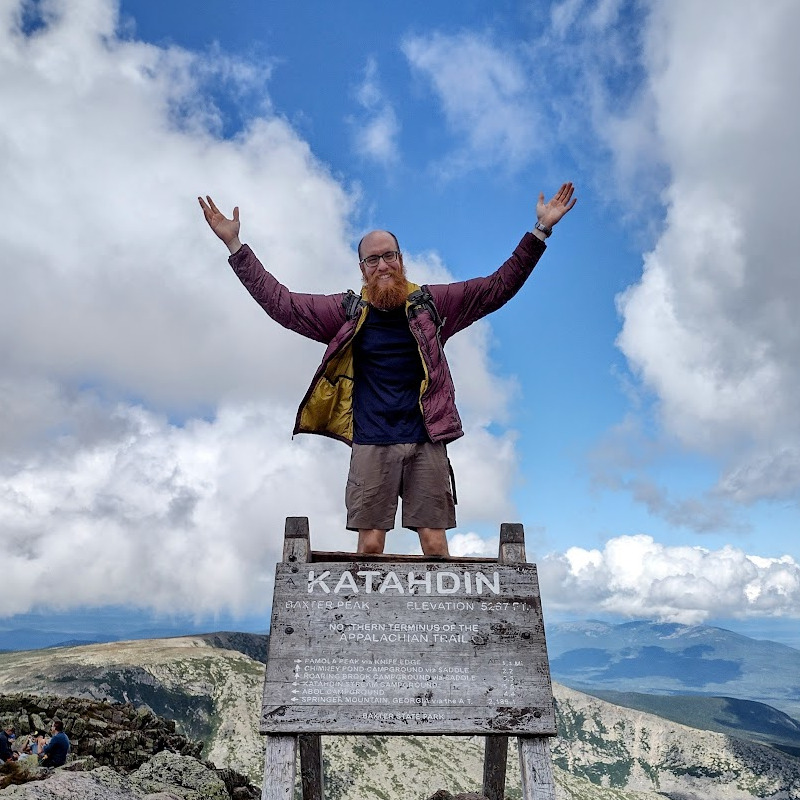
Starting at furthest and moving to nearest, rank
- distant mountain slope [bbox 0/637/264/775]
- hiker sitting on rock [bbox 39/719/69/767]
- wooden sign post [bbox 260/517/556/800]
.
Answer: distant mountain slope [bbox 0/637/264/775] → hiker sitting on rock [bbox 39/719/69/767] → wooden sign post [bbox 260/517/556/800]

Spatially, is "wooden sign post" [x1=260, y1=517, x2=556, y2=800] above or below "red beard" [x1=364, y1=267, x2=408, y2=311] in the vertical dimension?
below

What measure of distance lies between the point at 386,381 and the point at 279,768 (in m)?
4.74

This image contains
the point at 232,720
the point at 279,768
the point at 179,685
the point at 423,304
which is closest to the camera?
the point at 279,768

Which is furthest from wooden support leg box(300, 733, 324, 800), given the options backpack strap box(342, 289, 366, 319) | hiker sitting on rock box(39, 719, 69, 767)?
hiker sitting on rock box(39, 719, 69, 767)

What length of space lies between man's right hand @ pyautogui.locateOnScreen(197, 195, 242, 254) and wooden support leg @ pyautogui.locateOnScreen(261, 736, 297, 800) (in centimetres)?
613

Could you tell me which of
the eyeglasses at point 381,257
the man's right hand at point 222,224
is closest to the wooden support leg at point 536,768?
the eyeglasses at point 381,257

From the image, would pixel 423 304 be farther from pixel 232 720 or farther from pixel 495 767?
pixel 232 720

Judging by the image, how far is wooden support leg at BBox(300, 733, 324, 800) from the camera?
8.97m

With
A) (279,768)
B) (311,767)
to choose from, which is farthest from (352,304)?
(311,767)

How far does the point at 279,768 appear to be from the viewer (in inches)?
240

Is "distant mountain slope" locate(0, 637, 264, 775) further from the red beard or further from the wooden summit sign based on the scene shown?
the wooden summit sign

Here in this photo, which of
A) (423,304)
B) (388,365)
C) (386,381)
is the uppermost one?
(423,304)

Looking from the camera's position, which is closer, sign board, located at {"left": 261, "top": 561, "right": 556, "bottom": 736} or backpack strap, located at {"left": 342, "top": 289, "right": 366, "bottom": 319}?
sign board, located at {"left": 261, "top": 561, "right": 556, "bottom": 736}

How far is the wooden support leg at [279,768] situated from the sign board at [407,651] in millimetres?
124
